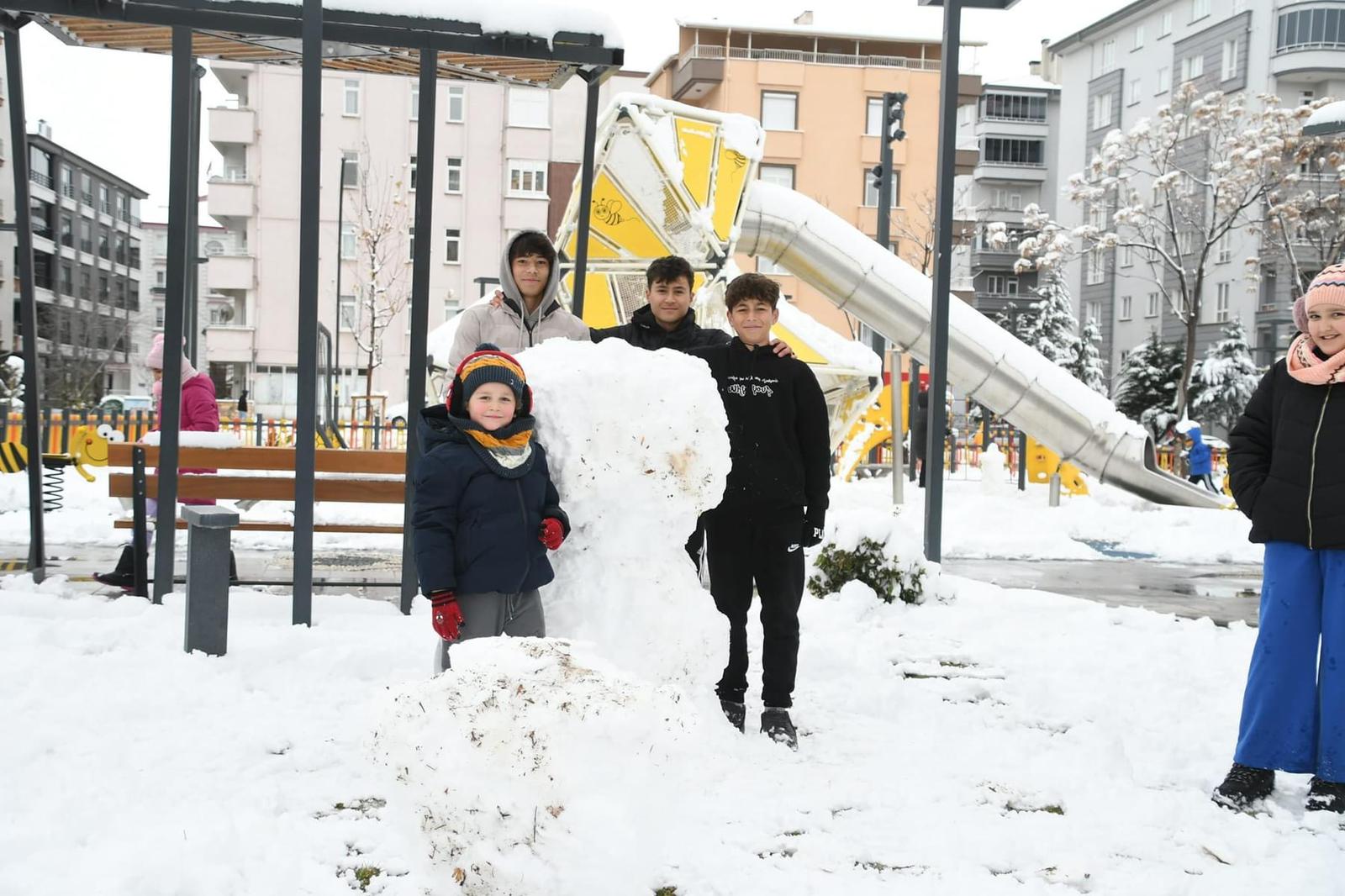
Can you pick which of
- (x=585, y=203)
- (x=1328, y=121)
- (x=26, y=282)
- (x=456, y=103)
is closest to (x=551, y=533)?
(x=585, y=203)

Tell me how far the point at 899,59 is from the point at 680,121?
3810 centimetres

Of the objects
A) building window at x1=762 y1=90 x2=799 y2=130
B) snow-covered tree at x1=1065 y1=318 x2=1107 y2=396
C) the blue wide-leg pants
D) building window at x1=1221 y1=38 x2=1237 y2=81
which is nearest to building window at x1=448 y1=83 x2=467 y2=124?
building window at x1=762 y1=90 x2=799 y2=130

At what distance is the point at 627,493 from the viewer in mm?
4043

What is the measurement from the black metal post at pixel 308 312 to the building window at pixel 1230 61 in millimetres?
49721

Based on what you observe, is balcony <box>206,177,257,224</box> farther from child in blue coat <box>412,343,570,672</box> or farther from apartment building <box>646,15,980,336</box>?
child in blue coat <box>412,343,570,672</box>

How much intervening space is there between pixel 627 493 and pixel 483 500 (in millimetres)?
491

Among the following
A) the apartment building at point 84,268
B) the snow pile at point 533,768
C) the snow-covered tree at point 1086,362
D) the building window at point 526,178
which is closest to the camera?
the snow pile at point 533,768

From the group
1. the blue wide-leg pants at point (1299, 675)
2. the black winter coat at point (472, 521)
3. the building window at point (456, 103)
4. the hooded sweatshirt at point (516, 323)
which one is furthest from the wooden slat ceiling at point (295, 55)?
the building window at point (456, 103)

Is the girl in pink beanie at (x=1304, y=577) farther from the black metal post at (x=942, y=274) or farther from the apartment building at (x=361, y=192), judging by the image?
the apartment building at (x=361, y=192)

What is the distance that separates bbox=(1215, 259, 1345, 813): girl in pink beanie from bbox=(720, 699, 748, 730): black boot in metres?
1.79

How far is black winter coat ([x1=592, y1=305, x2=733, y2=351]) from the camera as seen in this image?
5234 mm

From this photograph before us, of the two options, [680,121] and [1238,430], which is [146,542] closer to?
[1238,430]

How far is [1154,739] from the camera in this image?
16.4ft

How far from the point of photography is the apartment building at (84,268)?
51.8m
